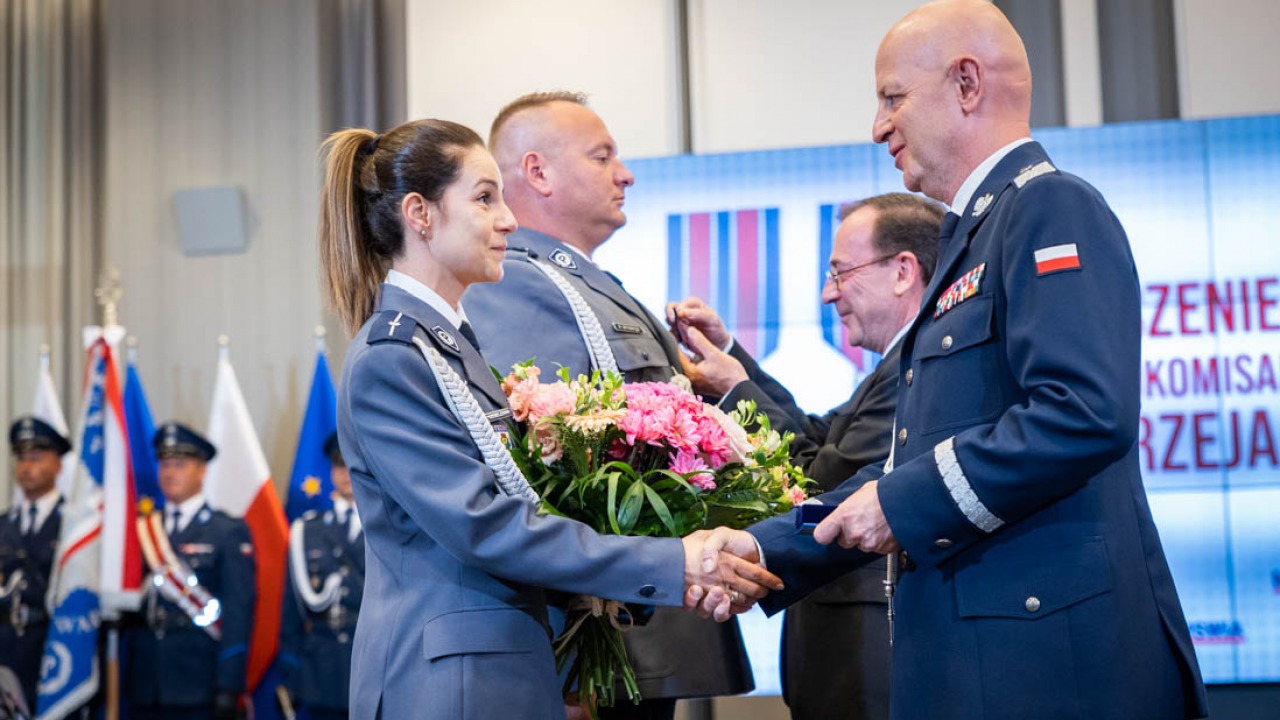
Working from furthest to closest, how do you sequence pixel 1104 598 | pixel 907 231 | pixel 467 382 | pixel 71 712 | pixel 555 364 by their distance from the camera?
pixel 71 712
pixel 907 231
pixel 555 364
pixel 467 382
pixel 1104 598

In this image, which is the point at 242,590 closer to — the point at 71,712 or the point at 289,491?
the point at 289,491

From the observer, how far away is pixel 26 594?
5.30 metres

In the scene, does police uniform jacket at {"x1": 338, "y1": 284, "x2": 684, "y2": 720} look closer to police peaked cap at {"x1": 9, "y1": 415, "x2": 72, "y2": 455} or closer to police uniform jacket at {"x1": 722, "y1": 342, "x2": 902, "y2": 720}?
police uniform jacket at {"x1": 722, "y1": 342, "x2": 902, "y2": 720}

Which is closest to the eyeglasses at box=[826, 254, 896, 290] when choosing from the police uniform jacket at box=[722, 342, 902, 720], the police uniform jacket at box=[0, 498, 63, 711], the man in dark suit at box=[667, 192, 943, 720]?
the man in dark suit at box=[667, 192, 943, 720]

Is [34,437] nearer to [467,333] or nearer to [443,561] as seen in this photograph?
[467,333]

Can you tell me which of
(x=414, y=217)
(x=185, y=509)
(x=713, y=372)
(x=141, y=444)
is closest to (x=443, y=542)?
(x=414, y=217)

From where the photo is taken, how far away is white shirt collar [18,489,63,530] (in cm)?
542

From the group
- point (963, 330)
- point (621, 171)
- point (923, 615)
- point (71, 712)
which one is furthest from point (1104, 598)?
point (71, 712)

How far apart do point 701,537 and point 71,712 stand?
13.1 feet

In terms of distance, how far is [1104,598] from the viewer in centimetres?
168

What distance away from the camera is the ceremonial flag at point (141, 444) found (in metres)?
5.35

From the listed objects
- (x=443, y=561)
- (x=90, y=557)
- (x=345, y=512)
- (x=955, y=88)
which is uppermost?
(x=955, y=88)

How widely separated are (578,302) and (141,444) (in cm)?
351

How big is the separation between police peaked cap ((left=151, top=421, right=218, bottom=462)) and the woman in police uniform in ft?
11.7
